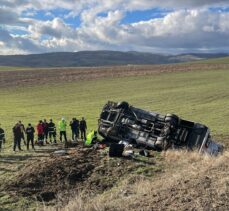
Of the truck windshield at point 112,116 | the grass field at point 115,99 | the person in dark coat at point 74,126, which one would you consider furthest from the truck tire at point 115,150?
the person in dark coat at point 74,126

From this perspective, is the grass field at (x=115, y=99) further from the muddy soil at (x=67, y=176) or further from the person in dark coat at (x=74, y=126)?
the person in dark coat at (x=74, y=126)

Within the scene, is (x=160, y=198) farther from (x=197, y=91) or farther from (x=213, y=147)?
(x=197, y=91)

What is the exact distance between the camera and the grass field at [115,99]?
32281 millimetres

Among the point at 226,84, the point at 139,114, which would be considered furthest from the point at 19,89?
the point at 139,114

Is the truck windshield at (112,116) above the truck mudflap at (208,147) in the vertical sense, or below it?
above

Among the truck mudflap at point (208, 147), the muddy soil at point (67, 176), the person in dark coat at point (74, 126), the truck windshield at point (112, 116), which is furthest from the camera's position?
the person in dark coat at point (74, 126)

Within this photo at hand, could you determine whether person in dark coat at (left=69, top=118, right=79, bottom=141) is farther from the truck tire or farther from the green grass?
the truck tire

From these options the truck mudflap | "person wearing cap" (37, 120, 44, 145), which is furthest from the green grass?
the truck mudflap

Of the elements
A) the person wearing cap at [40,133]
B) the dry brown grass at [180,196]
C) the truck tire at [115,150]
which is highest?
the dry brown grass at [180,196]

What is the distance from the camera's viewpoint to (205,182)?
9125 mm

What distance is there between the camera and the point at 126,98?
158 feet

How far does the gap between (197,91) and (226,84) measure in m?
8.79

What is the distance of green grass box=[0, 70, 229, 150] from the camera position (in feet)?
117

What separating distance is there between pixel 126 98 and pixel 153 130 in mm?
29343
